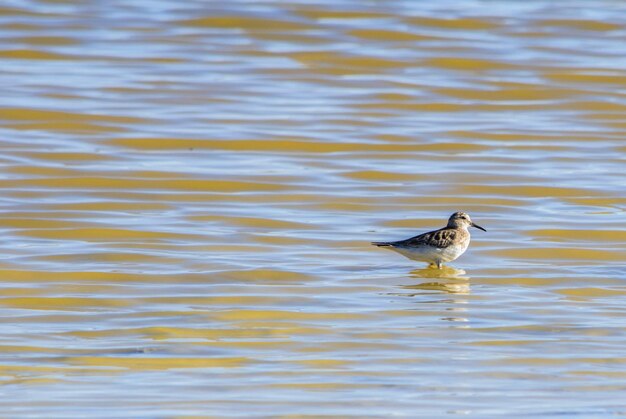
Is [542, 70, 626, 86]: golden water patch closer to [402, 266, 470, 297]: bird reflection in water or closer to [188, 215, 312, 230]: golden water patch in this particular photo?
[188, 215, 312, 230]: golden water patch

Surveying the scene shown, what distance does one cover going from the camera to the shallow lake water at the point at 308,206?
264 inches

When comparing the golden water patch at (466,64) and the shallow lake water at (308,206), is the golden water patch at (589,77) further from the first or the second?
the golden water patch at (466,64)

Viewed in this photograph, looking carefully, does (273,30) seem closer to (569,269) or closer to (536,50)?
(536,50)

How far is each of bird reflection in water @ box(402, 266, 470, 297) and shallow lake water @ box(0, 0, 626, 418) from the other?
0.12 feet

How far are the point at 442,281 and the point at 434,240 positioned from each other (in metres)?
0.32

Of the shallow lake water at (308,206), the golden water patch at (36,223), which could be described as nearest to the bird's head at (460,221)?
the shallow lake water at (308,206)

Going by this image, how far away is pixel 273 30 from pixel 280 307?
35.9 feet

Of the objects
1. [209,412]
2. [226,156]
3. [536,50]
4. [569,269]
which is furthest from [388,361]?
[536,50]

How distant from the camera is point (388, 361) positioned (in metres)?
7.00

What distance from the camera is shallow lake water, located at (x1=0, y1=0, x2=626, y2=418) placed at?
670 centimetres

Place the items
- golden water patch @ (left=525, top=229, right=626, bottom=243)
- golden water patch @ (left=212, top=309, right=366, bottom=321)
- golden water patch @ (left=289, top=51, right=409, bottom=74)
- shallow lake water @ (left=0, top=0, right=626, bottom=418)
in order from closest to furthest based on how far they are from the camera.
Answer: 1. shallow lake water @ (left=0, top=0, right=626, bottom=418)
2. golden water patch @ (left=212, top=309, right=366, bottom=321)
3. golden water patch @ (left=525, top=229, right=626, bottom=243)
4. golden water patch @ (left=289, top=51, right=409, bottom=74)

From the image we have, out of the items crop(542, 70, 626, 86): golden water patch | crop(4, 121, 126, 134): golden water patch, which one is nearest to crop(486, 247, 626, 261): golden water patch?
crop(4, 121, 126, 134): golden water patch

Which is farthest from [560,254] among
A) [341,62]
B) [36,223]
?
[341,62]

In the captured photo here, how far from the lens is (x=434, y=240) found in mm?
9336
